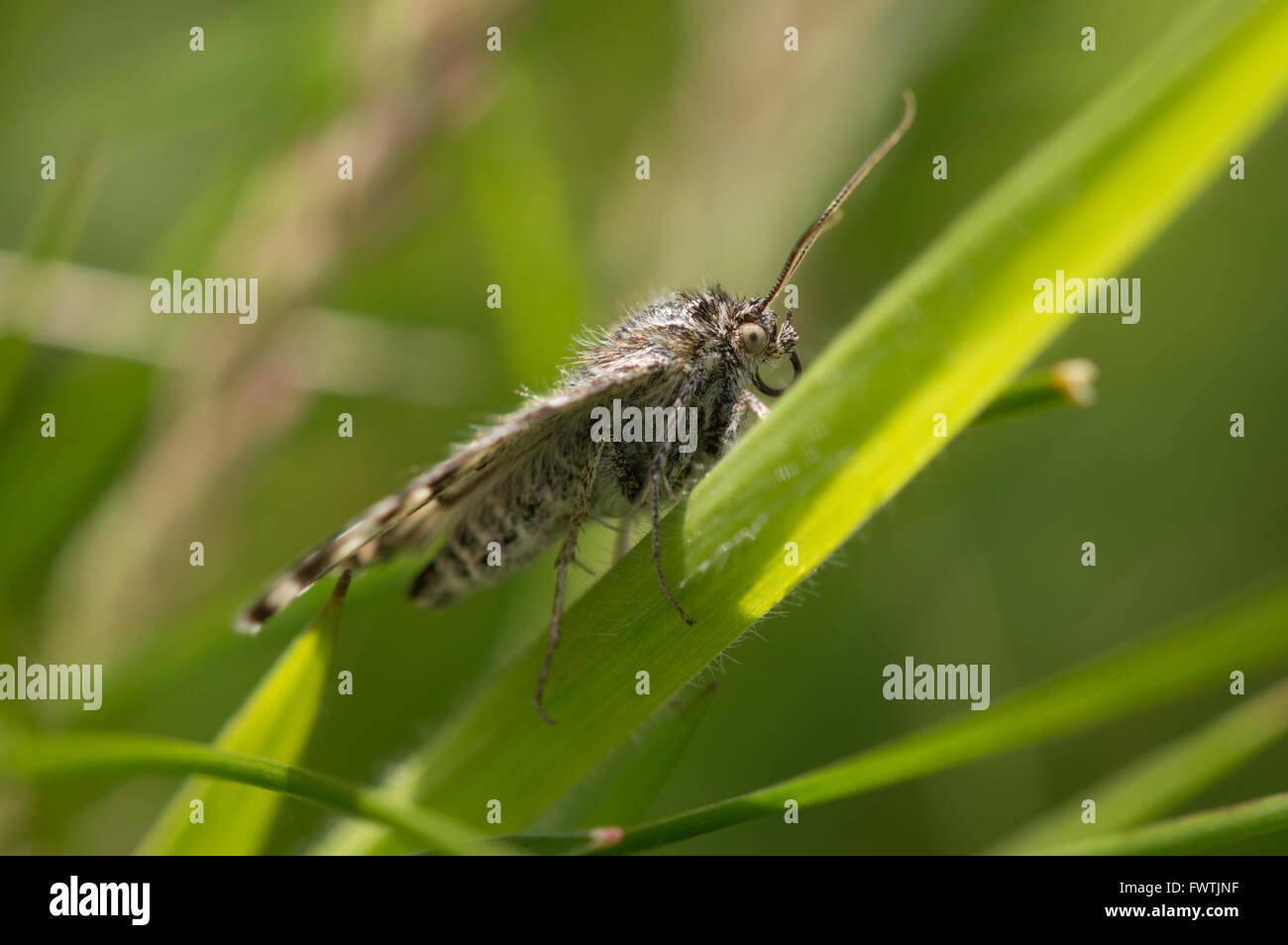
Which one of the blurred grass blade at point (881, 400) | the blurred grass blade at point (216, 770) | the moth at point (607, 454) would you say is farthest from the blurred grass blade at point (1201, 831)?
the moth at point (607, 454)

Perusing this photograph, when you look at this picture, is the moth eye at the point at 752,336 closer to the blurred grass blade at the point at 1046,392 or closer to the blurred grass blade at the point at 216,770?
the blurred grass blade at the point at 1046,392

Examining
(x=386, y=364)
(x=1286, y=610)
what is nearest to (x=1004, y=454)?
(x=1286, y=610)

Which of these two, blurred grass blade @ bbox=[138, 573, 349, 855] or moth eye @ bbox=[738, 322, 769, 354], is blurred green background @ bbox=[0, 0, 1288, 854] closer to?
moth eye @ bbox=[738, 322, 769, 354]

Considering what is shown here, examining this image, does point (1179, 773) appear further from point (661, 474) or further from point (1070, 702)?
point (661, 474)

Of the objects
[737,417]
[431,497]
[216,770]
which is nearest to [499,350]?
[737,417]
